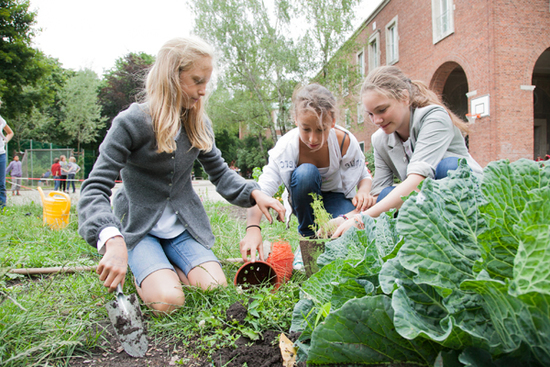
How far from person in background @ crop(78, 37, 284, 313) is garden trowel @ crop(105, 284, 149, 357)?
22cm

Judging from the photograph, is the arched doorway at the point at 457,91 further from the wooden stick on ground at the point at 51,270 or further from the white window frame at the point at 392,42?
the wooden stick on ground at the point at 51,270

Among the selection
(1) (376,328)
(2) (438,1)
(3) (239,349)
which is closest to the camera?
(1) (376,328)

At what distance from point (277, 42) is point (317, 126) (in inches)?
612

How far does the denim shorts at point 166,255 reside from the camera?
6.03ft

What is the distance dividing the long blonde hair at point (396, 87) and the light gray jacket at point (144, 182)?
1.09 m

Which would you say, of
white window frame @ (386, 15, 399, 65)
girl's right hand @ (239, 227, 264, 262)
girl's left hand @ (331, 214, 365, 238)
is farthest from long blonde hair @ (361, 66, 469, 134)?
white window frame @ (386, 15, 399, 65)

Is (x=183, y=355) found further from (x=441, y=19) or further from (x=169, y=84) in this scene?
(x=441, y=19)

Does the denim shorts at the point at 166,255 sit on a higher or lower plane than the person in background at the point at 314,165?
lower

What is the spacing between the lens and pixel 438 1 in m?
11.4

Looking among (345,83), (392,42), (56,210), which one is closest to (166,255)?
(56,210)

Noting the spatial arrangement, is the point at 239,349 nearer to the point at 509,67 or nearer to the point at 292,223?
the point at 292,223

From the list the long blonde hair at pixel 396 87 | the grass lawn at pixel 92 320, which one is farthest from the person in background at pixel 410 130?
the grass lawn at pixel 92 320

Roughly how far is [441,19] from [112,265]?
13.3 meters

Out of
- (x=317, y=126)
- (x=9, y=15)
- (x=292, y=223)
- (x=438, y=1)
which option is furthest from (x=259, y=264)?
(x=438, y=1)
